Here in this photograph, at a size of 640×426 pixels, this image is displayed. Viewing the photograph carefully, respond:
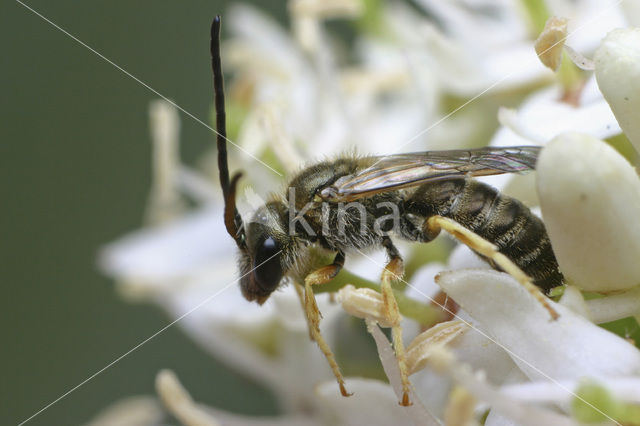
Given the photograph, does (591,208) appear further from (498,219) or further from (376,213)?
(376,213)

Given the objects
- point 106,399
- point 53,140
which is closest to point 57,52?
point 53,140

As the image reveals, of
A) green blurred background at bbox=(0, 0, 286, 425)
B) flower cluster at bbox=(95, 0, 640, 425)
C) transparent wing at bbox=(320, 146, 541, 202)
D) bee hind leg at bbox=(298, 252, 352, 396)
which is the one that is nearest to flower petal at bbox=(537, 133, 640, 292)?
flower cluster at bbox=(95, 0, 640, 425)

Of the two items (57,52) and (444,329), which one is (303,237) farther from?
(57,52)

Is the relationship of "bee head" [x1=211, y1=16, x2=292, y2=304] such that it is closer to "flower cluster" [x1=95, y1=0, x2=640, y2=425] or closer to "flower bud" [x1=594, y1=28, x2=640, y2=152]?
"flower cluster" [x1=95, y1=0, x2=640, y2=425]

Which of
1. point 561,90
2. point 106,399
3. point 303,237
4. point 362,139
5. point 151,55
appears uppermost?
point 561,90

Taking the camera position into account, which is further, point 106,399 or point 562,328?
point 106,399
